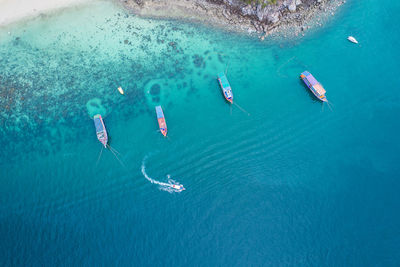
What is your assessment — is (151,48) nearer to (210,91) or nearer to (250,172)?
(210,91)

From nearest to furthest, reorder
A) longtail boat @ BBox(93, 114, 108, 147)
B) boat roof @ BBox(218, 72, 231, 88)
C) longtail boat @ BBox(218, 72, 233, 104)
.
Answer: longtail boat @ BBox(93, 114, 108, 147)
longtail boat @ BBox(218, 72, 233, 104)
boat roof @ BBox(218, 72, 231, 88)

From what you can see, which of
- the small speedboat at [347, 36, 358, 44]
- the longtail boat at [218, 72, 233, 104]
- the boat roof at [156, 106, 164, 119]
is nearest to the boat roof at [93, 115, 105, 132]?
the boat roof at [156, 106, 164, 119]

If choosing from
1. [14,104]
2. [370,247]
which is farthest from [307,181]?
[14,104]

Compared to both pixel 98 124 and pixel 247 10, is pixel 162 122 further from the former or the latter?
pixel 247 10

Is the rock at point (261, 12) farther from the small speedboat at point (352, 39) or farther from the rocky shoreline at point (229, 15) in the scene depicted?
the small speedboat at point (352, 39)

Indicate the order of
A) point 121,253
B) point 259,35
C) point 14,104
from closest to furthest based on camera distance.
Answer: point 121,253 < point 14,104 < point 259,35

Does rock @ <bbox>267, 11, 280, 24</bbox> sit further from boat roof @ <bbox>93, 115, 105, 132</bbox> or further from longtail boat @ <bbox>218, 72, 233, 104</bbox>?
boat roof @ <bbox>93, 115, 105, 132</bbox>
